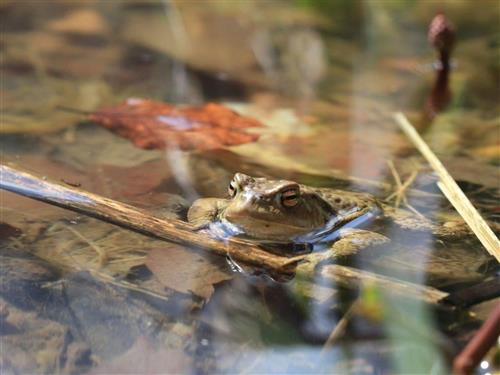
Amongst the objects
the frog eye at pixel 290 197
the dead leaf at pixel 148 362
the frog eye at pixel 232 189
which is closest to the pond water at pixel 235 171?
the dead leaf at pixel 148 362

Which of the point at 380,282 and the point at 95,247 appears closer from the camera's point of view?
the point at 380,282

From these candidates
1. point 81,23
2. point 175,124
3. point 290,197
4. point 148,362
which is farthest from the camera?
point 81,23

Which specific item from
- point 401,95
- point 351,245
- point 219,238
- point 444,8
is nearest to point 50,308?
point 219,238

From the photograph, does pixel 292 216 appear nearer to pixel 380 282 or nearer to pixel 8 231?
pixel 380 282

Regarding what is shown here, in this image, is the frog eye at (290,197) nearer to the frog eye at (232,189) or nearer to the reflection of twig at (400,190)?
the frog eye at (232,189)

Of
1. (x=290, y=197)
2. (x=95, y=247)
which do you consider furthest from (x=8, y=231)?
(x=290, y=197)

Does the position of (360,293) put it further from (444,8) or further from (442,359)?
(444,8)
